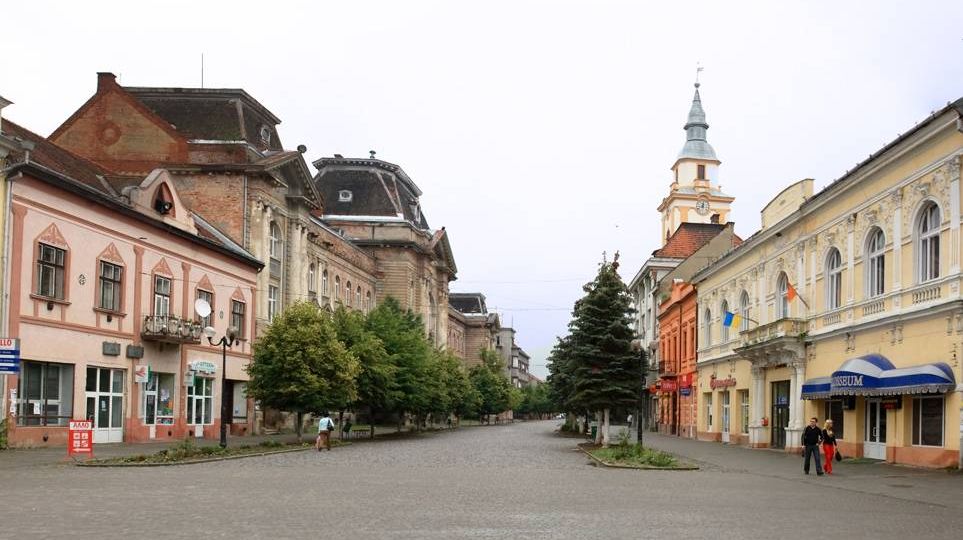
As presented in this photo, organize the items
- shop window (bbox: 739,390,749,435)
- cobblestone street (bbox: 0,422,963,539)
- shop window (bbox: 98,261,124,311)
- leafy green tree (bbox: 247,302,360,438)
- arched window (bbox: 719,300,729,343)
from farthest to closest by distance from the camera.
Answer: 1. arched window (bbox: 719,300,729,343)
2. shop window (bbox: 739,390,749,435)
3. leafy green tree (bbox: 247,302,360,438)
4. shop window (bbox: 98,261,124,311)
5. cobblestone street (bbox: 0,422,963,539)

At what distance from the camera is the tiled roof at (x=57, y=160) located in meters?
34.8

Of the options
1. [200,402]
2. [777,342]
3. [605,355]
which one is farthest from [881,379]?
[200,402]

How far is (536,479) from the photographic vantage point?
23188mm

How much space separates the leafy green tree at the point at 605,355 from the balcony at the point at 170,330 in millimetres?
15153

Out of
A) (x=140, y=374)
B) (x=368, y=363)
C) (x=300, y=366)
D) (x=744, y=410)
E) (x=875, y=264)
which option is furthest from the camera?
(x=368, y=363)

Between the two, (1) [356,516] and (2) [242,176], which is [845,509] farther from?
(2) [242,176]

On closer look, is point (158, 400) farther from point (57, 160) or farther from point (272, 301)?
point (272, 301)

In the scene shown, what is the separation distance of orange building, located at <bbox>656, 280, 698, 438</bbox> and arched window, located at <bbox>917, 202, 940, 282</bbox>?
30.1 m

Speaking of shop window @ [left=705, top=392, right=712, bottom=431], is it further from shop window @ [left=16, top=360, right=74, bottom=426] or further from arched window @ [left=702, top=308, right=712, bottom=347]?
shop window @ [left=16, top=360, right=74, bottom=426]

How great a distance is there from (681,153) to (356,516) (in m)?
97.9

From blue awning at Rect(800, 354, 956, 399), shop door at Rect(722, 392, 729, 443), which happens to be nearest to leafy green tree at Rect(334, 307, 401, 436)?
shop door at Rect(722, 392, 729, 443)

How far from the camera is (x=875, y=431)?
31047 millimetres

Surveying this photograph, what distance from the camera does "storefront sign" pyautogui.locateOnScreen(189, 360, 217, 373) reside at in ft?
146

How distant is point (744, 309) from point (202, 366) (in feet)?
77.0
